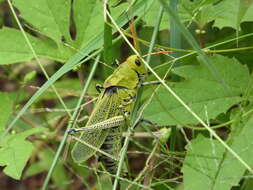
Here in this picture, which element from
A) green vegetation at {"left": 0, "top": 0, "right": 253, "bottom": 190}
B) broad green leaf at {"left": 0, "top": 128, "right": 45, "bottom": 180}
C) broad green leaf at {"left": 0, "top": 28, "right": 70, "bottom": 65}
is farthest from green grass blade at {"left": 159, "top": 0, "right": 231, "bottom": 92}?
broad green leaf at {"left": 0, "top": 28, "right": 70, "bottom": 65}

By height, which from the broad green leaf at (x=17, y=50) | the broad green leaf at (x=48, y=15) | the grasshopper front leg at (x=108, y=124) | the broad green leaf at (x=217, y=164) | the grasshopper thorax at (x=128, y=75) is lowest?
the broad green leaf at (x=217, y=164)

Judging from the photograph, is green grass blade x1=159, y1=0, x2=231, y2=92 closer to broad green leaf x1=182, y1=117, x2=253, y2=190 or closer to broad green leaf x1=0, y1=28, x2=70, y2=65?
broad green leaf x1=182, y1=117, x2=253, y2=190

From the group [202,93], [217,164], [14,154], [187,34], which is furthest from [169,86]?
[14,154]

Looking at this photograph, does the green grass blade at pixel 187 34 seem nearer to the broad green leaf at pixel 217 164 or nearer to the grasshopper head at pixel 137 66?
the broad green leaf at pixel 217 164

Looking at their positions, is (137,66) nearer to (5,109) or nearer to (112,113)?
(112,113)

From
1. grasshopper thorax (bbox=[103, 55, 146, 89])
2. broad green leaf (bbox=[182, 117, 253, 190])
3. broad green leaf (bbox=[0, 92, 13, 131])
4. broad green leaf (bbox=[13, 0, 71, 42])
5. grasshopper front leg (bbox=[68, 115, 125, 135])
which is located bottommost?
broad green leaf (bbox=[182, 117, 253, 190])

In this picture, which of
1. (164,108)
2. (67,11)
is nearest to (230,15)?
(164,108)

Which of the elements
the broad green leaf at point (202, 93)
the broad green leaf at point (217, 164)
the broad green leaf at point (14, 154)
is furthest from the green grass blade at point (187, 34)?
the broad green leaf at point (14, 154)
